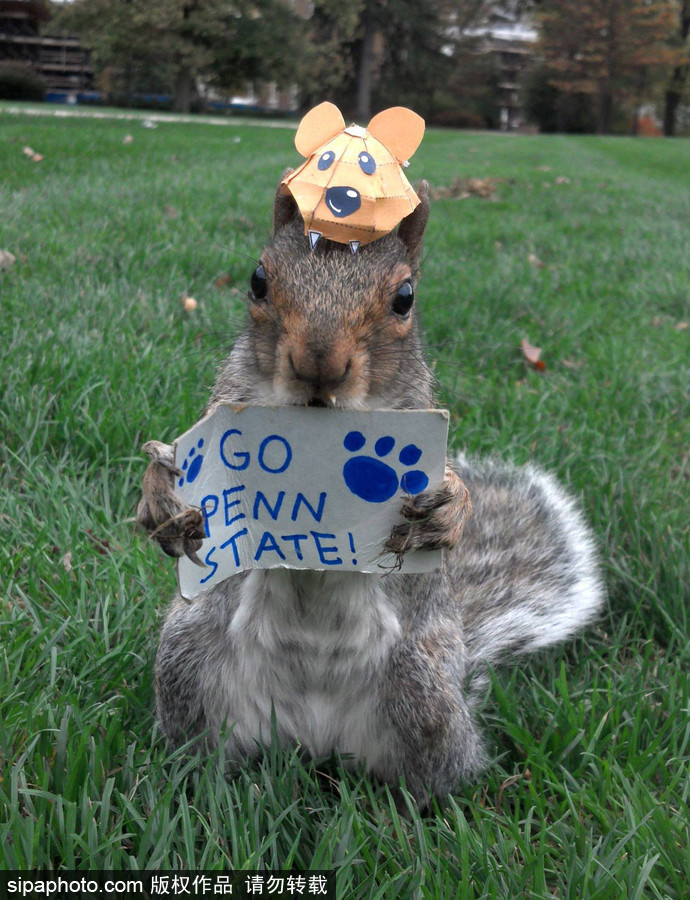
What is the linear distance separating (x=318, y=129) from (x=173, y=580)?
0.91m

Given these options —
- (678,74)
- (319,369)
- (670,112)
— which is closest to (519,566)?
(319,369)

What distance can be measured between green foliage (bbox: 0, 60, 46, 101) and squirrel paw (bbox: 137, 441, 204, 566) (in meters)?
25.8

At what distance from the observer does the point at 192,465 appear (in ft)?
3.82

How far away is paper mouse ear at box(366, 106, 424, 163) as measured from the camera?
1.25m

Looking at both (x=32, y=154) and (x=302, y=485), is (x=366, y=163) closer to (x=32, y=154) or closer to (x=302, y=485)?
(x=302, y=485)

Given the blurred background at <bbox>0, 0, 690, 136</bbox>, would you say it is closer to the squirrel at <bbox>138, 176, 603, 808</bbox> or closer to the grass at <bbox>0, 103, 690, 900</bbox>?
the grass at <bbox>0, 103, 690, 900</bbox>

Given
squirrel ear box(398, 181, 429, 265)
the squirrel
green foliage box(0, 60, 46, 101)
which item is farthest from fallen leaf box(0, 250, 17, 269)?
green foliage box(0, 60, 46, 101)

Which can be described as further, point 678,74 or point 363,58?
point 678,74

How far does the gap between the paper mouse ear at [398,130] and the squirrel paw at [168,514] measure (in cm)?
57

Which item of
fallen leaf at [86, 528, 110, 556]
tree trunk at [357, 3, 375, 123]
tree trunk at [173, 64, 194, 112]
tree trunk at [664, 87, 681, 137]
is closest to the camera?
fallen leaf at [86, 528, 110, 556]

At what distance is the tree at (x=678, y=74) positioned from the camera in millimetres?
33594

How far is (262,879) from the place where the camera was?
3.41ft

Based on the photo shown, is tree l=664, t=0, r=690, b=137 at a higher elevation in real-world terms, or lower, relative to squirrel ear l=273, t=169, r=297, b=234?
higher

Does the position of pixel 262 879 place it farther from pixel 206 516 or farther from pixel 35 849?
pixel 206 516
